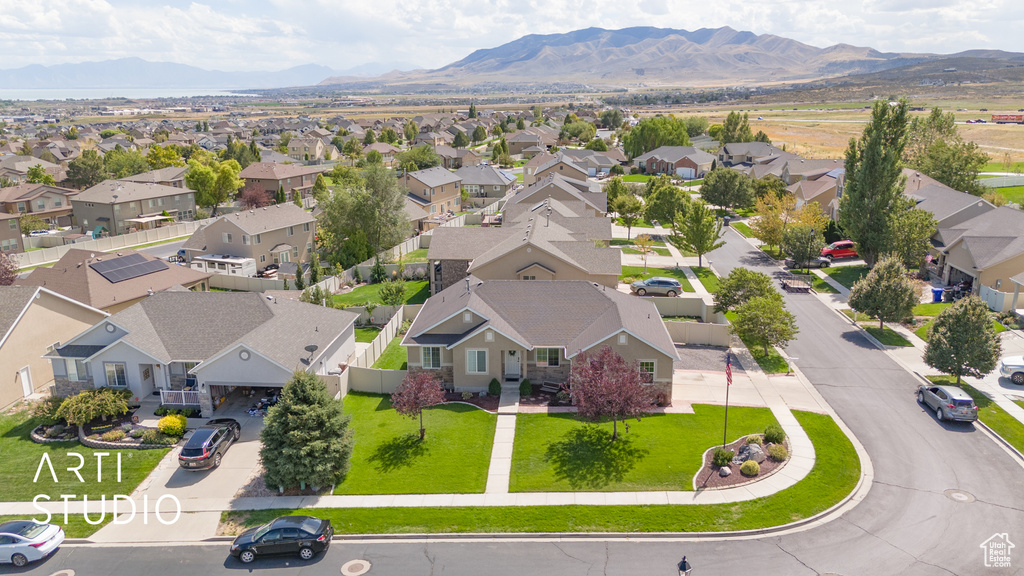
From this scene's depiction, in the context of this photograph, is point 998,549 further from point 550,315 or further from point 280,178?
point 280,178

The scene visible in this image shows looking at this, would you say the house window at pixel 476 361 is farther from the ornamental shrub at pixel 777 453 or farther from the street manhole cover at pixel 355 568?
the ornamental shrub at pixel 777 453

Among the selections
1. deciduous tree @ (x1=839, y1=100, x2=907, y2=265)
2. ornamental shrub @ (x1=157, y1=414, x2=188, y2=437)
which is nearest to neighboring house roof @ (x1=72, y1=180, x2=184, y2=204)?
ornamental shrub @ (x1=157, y1=414, x2=188, y2=437)

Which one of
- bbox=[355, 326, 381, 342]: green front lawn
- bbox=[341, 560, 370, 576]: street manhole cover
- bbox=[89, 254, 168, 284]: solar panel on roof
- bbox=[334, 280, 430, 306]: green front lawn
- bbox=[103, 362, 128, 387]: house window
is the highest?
bbox=[89, 254, 168, 284]: solar panel on roof

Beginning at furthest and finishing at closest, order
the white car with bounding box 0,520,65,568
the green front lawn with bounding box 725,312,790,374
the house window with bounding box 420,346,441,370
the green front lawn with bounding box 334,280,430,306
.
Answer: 1. the green front lawn with bounding box 334,280,430,306
2. the green front lawn with bounding box 725,312,790,374
3. the house window with bounding box 420,346,441,370
4. the white car with bounding box 0,520,65,568

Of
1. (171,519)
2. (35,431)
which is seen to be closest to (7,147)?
(35,431)

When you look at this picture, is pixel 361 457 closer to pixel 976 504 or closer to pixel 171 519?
pixel 171 519

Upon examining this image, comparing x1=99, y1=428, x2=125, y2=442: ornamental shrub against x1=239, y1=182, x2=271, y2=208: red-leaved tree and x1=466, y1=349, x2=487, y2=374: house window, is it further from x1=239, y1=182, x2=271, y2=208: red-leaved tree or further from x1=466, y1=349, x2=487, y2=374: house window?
x1=239, y1=182, x2=271, y2=208: red-leaved tree

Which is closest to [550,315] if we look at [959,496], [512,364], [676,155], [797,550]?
[512,364]

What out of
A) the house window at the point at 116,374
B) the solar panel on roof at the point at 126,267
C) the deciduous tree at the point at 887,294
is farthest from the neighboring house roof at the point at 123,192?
the deciduous tree at the point at 887,294
